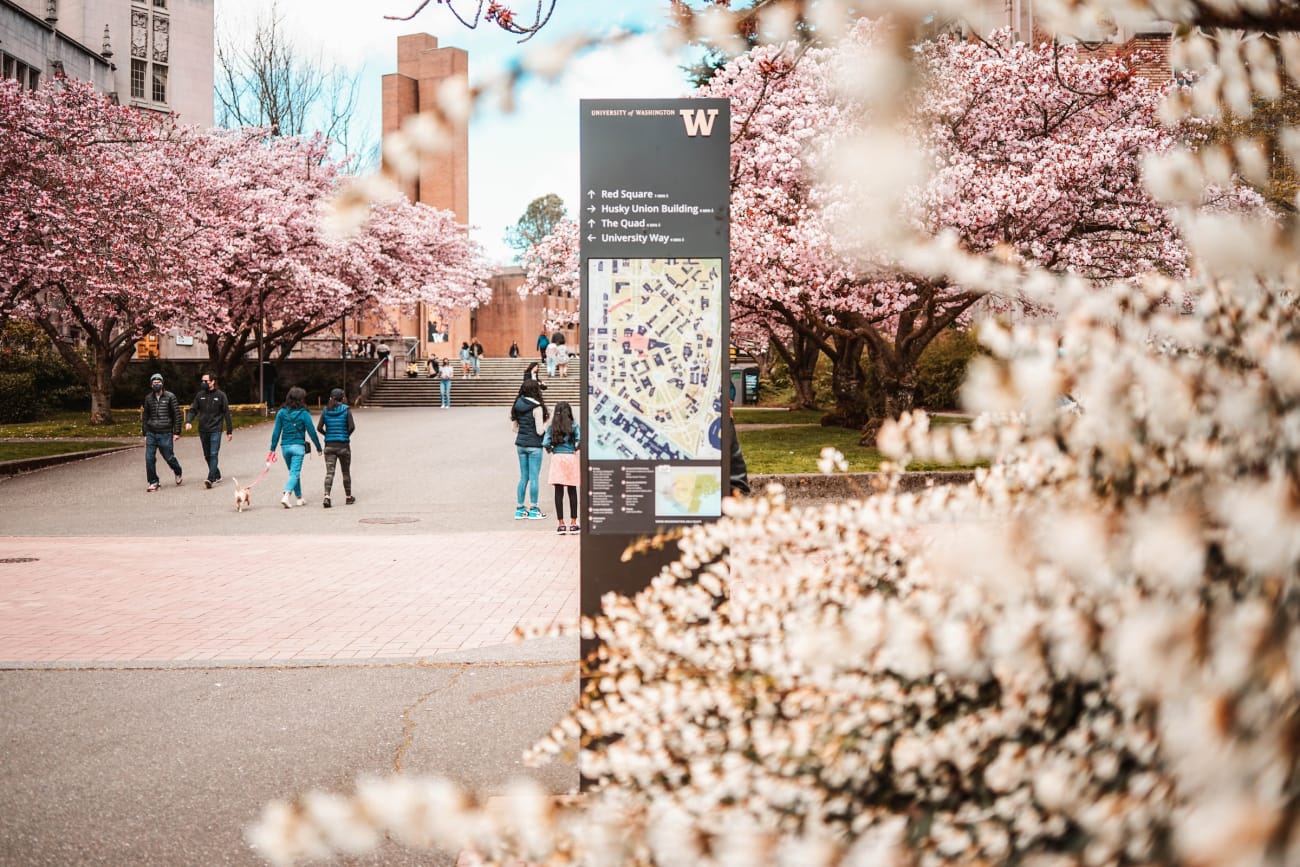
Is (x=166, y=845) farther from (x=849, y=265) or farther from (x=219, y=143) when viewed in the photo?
(x=219, y=143)

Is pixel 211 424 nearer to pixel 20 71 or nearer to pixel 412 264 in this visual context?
pixel 412 264

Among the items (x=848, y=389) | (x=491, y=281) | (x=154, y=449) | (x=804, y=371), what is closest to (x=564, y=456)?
(x=154, y=449)

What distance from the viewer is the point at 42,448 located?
75.7ft

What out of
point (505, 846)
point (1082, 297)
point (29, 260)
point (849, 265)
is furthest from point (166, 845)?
point (29, 260)

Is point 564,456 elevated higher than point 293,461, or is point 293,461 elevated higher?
point 564,456

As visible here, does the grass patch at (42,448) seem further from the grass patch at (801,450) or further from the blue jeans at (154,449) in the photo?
the grass patch at (801,450)

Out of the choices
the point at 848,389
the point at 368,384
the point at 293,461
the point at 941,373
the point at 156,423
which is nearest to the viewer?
the point at 293,461

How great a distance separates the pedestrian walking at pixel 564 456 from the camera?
45.4 ft

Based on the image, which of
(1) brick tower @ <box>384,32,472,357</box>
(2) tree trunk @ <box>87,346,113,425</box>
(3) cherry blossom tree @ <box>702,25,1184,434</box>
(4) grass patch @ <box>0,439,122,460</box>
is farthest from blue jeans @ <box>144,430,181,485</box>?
(1) brick tower @ <box>384,32,472,357</box>

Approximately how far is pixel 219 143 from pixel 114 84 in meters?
24.8

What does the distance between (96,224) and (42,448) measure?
5016 mm

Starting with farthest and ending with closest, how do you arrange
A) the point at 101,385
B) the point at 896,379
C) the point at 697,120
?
the point at 101,385, the point at 896,379, the point at 697,120

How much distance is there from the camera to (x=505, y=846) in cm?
138

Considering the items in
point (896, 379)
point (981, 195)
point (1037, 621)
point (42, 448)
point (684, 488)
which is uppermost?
point (981, 195)
